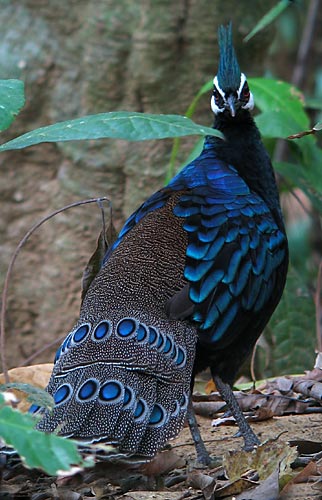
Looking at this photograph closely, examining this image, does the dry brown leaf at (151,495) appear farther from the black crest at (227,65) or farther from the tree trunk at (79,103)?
the tree trunk at (79,103)

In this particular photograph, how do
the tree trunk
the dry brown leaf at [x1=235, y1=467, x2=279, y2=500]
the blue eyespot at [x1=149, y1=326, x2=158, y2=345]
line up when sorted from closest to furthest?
the dry brown leaf at [x1=235, y1=467, x2=279, y2=500]
the blue eyespot at [x1=149, y1=326, x2=158, y2=345]
the tree trunk

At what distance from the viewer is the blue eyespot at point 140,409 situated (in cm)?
307

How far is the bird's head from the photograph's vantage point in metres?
4.43

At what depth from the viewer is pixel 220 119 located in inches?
181

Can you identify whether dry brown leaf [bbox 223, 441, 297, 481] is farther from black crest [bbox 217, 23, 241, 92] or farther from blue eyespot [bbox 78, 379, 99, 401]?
black crest [bbox 217, 23, 241, 92]

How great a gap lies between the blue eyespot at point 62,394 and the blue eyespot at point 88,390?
0.05 meters

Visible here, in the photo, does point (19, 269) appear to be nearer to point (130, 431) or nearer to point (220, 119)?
point (220, 119)

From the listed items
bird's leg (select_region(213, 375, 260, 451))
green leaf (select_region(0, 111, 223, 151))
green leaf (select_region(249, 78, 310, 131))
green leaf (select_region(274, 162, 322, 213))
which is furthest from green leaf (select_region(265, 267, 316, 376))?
green leaf (select_region(0, 111, 223, 151))

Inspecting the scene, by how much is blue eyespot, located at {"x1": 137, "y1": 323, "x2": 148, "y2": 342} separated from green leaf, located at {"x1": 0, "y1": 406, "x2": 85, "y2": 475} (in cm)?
113

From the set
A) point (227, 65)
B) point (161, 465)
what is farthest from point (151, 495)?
point (227, 65)

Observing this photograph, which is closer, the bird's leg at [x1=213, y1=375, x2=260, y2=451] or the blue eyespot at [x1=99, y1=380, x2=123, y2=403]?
the blue eyespot at [x1=99, y1=380, x2=123, y2=403]

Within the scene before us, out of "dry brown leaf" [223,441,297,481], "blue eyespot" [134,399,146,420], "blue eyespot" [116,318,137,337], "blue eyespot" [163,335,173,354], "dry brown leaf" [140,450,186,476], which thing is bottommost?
"dry brown leaf" [140,450,186,476]

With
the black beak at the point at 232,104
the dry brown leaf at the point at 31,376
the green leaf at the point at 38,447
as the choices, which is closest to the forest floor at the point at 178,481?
the green leaf at the point at 38,447

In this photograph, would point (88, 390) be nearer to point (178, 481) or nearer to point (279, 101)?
point (178, 481)
